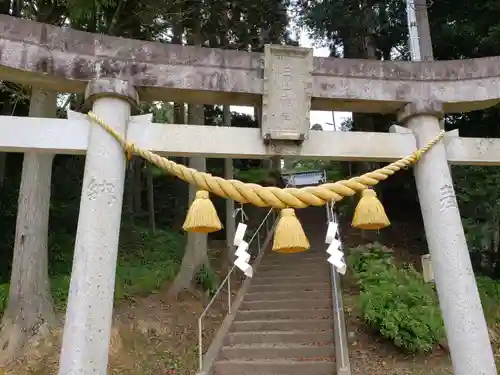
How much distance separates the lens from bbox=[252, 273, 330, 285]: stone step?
855cm

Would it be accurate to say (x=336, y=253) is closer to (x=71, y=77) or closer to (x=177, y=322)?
(x=71, y=77)

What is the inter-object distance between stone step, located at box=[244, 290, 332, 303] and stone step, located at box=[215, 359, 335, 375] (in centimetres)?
199

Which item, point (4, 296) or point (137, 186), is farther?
point (137, 186)

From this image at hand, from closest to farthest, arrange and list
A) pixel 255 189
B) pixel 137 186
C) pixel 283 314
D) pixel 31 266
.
Answer: pixel 255 189, pixel 31 266, pixel 283 314, pixel 137 186

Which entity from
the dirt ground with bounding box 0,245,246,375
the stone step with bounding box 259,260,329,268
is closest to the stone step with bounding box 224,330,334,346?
the dirt ground with bounding box 0,245,246,375

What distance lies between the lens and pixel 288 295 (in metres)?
7.94

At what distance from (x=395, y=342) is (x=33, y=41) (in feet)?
18.4

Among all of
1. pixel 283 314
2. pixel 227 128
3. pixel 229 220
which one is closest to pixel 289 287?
pixel 283 314

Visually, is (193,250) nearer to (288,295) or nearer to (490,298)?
(288,295)

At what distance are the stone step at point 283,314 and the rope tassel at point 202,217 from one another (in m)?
4.18

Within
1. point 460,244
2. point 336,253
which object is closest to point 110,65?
point 336,253

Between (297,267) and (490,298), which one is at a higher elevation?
(297,267)

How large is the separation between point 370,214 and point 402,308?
3.58 metres

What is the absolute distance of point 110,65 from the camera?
3.63m
